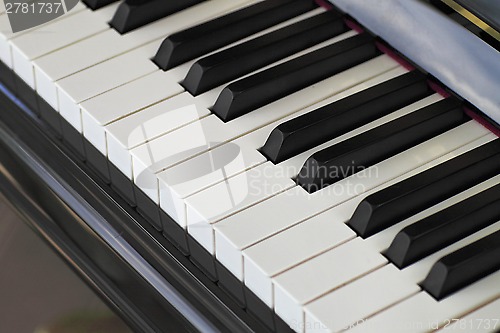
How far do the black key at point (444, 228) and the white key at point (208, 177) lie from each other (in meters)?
0.20

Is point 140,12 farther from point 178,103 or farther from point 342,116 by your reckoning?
point 342,116

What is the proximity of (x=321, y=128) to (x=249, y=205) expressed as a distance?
0.15 meters

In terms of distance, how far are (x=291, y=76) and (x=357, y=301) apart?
1.28 ft

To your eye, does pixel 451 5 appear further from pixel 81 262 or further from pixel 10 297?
pixel 10 297

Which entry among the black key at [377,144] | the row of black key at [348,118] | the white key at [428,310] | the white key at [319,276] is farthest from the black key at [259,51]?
the white key at [428,310]

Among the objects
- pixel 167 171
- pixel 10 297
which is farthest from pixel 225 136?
pixel 10 297

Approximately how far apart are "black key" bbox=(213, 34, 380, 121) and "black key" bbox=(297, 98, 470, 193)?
140 millimetres

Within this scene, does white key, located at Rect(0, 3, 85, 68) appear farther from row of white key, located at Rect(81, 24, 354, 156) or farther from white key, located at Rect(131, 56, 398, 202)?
white key, located at Rect(131, 56, 398, 202)

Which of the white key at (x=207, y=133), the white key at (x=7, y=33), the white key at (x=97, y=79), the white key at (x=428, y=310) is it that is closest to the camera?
the white key at (x=428, y=310)

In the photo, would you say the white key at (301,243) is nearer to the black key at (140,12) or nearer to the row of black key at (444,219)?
the row of black key at (444,219)

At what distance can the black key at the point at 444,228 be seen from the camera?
1127 mm

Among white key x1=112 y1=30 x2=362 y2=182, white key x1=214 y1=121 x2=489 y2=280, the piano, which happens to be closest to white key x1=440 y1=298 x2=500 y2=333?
the piano

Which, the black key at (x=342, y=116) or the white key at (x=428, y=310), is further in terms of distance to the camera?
the black key at (x=342, y=116)

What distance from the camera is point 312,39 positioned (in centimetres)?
145
